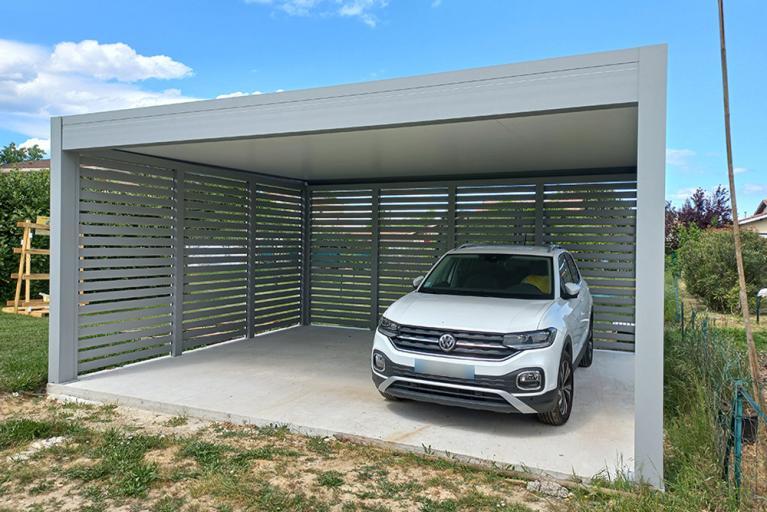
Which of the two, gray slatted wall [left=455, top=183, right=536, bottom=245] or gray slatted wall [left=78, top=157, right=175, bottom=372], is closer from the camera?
gray slatted wall [left=78, top=157, right=175, bottom=372]

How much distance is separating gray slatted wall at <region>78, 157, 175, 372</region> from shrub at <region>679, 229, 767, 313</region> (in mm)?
11636

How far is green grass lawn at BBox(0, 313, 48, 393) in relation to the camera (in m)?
6.28

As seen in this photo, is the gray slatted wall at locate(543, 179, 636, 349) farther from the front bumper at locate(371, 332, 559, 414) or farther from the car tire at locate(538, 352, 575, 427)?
the front bumper at locate(371, 332, 559, 414)

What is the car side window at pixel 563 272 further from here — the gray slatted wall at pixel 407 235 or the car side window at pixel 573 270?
the gray slatted wall at pixel 407 235

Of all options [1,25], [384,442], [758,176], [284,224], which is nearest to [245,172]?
[284,224]

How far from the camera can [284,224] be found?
1027cm

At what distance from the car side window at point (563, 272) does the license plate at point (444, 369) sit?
1640 millimetres

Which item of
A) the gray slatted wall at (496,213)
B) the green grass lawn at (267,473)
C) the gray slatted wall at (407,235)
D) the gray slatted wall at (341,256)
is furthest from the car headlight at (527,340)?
the gray slatted wall at (341,256)

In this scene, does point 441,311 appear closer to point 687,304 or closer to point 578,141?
point 578,141

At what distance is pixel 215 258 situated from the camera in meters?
8.70

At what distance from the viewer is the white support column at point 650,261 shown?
3699 millimetres

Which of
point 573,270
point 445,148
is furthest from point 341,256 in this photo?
point 573,270

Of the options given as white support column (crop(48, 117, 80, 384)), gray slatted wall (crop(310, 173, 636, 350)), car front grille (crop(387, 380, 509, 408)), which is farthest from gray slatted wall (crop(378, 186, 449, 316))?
white support column (crop(48, 117, 80, 384))

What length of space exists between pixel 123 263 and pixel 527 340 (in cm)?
518
